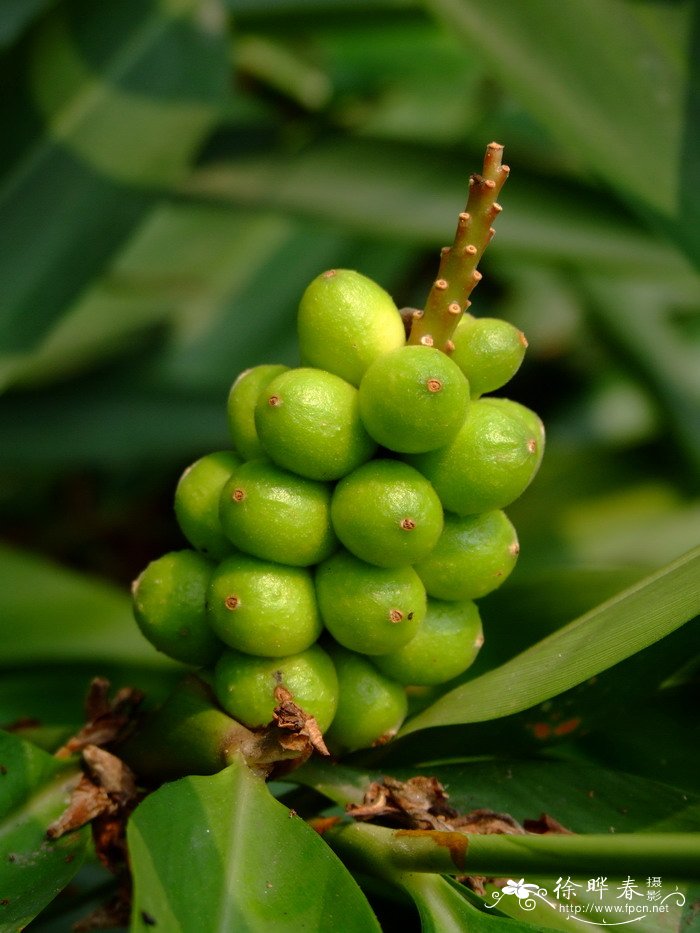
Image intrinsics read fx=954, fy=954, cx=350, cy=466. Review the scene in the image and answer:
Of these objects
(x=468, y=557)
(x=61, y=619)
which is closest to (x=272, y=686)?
(x=468, y=557)

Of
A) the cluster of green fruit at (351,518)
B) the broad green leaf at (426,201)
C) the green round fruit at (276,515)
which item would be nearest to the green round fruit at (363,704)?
the cluster of green fruit at (351,518)

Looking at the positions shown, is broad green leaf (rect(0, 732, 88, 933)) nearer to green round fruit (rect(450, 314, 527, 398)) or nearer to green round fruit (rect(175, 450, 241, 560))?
green round fruit (rect(175, 450, 241, 560))

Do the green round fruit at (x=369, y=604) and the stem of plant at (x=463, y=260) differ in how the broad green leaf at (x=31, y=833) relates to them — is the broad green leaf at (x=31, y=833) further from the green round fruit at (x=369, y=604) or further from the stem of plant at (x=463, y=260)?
the stem of plant at (x=463, y=260)

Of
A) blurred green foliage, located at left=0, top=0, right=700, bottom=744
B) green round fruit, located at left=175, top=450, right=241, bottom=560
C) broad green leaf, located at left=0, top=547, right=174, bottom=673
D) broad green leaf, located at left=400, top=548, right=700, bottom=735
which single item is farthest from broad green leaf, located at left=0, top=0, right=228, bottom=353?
broad green leaf, located at left=400, top=548, right=700, bottom=735

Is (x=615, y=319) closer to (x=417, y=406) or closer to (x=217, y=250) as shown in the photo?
(x=217, y=250)

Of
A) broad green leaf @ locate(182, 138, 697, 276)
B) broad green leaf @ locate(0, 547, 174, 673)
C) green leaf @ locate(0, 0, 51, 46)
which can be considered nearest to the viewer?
broad green leaf @ locate(0, 547, 174, 673)

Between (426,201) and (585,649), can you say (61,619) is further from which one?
(426,201)
